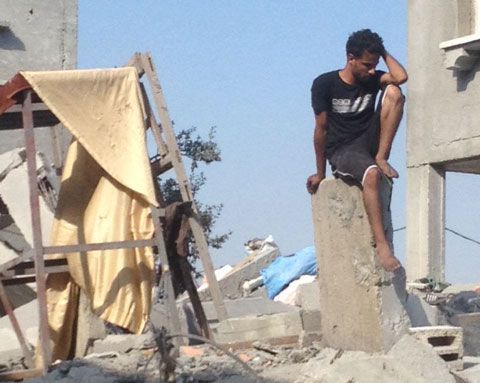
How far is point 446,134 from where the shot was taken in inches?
543

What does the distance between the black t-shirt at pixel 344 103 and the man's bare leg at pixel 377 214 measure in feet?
1.52

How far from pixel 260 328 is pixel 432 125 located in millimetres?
5783

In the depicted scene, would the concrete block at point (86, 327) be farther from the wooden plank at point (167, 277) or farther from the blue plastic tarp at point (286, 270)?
the blue plastic tarp at point (286, 270)

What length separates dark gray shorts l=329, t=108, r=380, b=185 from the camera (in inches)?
276

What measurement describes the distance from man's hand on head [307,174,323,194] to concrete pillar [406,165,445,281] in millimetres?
6787

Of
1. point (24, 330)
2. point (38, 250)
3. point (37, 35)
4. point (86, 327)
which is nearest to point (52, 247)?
point (38, 250)

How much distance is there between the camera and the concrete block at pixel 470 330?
8.61 metres

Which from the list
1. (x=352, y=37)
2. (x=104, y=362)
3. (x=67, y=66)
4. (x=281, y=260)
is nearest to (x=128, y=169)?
(x=104, y=362)

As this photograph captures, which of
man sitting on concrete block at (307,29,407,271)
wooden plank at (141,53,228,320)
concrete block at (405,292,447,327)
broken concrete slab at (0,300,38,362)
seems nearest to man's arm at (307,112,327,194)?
man sitting on concrete block at (307,29,407,271)

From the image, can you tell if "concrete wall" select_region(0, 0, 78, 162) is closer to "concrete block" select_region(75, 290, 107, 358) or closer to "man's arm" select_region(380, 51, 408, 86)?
"concrete block" select_region(75, 290, 107, 358)

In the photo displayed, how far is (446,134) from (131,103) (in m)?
6.03

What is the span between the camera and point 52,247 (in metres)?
8.38

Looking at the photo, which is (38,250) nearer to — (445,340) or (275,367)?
(275,367)

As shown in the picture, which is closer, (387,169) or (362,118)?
(387,169)
